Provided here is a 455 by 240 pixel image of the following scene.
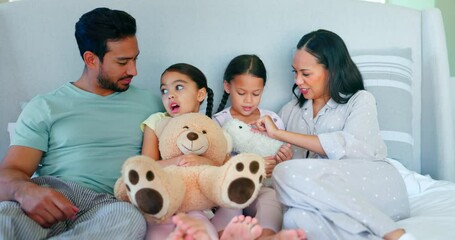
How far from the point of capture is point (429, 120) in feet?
5.74

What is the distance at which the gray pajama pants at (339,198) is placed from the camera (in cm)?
101

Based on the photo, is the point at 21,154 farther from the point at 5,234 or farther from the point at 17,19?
the point at 17,19

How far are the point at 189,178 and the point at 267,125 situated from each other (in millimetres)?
400

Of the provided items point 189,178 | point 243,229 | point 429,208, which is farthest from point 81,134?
point 429,208

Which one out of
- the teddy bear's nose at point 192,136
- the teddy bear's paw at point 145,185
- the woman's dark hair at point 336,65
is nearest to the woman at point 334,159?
the woman's dark hair at point 336,65

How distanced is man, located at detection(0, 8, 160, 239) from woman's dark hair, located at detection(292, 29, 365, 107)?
55cm

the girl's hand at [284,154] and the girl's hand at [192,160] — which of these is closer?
the girl's hand at [192,160]

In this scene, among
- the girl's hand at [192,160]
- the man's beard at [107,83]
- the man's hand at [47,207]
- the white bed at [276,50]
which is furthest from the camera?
the white bed at [276,50]

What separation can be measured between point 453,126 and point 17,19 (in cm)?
171

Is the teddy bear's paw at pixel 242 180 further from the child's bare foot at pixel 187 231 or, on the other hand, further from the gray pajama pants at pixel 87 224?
the gray pajama pants at pixel 87 224

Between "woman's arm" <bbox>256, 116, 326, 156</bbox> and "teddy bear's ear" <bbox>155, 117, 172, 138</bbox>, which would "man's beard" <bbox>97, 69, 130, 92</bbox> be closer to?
"teddy bear's ear" <bbox>155, 117, 172, 138</bbox>

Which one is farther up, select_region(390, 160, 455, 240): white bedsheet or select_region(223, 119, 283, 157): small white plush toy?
select_region(223, 119, 283, 157): small white plush toy

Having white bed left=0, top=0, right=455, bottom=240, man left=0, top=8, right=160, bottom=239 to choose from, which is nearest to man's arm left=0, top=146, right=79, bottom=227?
man left=0, top=8, right=160, bottom=239

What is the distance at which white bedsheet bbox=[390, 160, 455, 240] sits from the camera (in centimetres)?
A: 107
